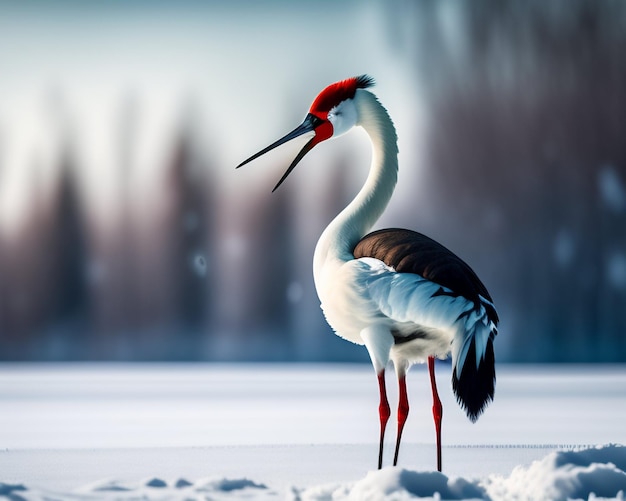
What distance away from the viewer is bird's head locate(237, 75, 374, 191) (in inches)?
253

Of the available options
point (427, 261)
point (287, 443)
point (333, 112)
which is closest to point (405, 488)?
point (427, 261)

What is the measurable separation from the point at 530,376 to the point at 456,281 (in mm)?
14511

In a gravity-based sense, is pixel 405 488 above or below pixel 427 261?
below

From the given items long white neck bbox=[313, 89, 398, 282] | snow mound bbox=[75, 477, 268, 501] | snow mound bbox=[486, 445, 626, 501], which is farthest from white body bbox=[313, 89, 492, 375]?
snow mound bbox=[75, 477, 268, 501]

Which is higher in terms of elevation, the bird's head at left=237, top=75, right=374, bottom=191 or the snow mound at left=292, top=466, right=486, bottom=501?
the bird's head at left=237, top=75, right=374, bottom=191

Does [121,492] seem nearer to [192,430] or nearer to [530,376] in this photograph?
[192,430]

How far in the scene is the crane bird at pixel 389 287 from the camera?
5.38 meters

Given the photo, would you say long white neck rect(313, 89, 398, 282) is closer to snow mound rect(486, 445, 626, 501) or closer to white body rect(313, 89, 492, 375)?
white body rect(313, 89, 492, 375)

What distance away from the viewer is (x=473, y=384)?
5344 mm

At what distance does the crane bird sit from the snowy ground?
62 cm

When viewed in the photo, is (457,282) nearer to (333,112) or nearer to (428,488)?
(428,488)

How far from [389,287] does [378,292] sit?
88 mm

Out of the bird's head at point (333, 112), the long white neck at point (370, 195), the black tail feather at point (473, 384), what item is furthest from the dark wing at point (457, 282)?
the bird's head at point (333, 112)

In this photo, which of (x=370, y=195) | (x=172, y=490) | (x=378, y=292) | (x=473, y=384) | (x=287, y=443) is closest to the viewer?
(x=172, y=490)
